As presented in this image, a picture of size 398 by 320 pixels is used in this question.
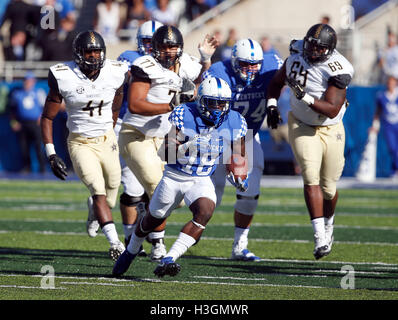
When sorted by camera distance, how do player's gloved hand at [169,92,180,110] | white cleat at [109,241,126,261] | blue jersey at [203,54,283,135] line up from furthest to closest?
blue jersey at [203,54,283,135]
player's gloved hand at [169,92,180,110]
white cleat at [109,241,126,261]

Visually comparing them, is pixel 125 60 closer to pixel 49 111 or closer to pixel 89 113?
pixel 89 113

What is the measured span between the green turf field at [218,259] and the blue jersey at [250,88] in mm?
1103

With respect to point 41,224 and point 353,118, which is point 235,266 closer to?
point 41,224

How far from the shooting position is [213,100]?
5.48m

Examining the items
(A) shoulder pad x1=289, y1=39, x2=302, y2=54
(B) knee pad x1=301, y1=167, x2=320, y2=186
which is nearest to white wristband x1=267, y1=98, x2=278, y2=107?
(A) shoulder pad x1=289, y1=39, x2=302, y2=54

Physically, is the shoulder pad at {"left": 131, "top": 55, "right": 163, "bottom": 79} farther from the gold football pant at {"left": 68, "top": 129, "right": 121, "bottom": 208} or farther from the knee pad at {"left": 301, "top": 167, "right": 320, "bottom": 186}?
the knee pad at {"left": 301, "top": 167, "right": 320, "bottom": 186}

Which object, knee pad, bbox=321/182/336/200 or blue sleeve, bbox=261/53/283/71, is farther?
blue sleeve, bbox=261/53/283/71

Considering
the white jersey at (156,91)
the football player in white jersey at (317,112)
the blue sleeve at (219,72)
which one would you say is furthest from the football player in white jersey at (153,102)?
the football player in white jersey at (317,112)

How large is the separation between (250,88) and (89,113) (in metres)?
1.29

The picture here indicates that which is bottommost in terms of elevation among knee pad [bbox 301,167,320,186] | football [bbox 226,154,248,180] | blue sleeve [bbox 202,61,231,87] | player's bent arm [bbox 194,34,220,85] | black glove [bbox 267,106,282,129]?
knee pad [bbox 301,167,320,186]

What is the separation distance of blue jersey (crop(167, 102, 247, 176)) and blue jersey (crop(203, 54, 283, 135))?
130cm

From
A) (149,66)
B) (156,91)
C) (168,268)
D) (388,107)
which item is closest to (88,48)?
(149,66)

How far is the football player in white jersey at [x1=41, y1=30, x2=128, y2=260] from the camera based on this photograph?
6367 mm

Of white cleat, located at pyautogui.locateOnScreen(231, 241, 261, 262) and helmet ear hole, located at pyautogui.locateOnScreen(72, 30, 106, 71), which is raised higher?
helmet ear hole, located at pyautogui.locateOnScreen(72, 30, 106, 71)
